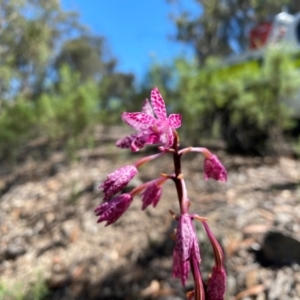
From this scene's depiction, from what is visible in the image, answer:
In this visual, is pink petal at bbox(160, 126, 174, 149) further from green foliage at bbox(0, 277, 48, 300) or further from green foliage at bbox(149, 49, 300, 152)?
green foliage at bbox(149, 49, 300, 152)

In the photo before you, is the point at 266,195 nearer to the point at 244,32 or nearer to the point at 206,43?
the point at 206,43

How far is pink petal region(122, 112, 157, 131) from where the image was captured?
47.1 inches

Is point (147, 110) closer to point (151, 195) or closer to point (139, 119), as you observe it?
point (139, 119)

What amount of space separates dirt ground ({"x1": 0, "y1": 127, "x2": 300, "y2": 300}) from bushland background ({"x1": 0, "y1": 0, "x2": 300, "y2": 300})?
0.01 m

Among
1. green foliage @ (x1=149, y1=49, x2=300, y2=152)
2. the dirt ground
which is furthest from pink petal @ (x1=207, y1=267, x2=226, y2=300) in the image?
green foliage @ (x1=149, y1=49, x2=300, y2=152)

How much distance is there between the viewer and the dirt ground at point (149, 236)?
294 centimetres

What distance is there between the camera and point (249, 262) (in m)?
3.02

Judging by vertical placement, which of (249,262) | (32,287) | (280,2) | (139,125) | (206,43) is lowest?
(32,287)

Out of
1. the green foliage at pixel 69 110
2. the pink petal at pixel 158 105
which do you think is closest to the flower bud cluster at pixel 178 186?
the pink petal at pixel 158 105

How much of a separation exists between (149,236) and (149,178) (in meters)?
1.64

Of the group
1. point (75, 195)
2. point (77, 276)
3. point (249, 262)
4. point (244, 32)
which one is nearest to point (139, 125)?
point (249, 262)

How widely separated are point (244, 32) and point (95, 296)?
28.2 meters

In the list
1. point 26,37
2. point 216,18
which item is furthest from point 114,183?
point 216,18

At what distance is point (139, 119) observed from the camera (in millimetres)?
1205
